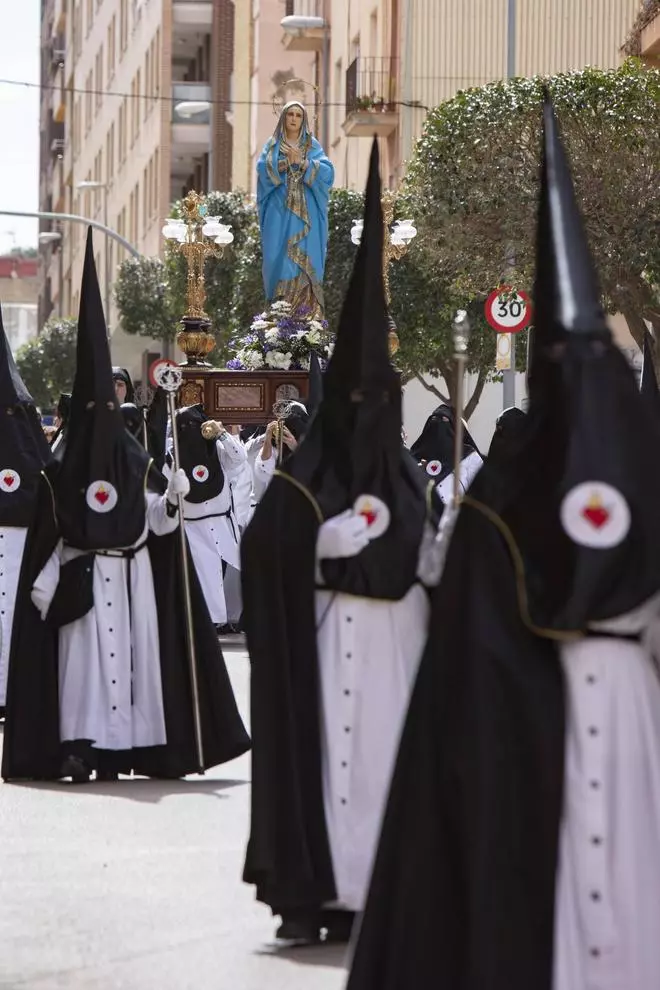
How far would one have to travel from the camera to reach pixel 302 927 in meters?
7.44

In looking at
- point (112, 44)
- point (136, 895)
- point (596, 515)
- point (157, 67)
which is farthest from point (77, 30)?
point (596, 515)

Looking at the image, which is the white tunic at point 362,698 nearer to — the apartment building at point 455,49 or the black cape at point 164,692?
the black cape at point 164,692

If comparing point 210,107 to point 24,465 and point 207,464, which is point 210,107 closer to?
point 207,464

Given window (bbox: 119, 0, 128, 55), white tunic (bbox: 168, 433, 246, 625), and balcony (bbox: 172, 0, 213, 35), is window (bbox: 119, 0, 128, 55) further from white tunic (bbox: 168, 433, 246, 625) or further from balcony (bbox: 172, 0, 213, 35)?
white tunic (bbox: 168, 433, 246, 625)

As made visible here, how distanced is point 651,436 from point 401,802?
0.99 meters

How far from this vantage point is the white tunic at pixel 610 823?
5273mm

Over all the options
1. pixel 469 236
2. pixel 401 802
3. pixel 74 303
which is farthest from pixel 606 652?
pixel 74 303

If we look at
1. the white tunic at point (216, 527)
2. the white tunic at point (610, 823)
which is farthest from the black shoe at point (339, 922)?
the white tunic at point (216, 527)

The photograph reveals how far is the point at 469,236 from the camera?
26.8 metres

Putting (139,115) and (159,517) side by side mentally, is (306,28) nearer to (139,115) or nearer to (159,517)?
(139,115)

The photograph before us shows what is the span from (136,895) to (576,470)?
3.66 m

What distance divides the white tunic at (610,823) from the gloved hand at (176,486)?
5.68 meters

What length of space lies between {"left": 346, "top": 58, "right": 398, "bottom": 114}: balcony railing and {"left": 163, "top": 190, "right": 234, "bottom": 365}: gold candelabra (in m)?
16.7

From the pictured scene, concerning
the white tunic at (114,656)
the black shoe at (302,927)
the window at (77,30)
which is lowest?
the black shoe at (302,927)
